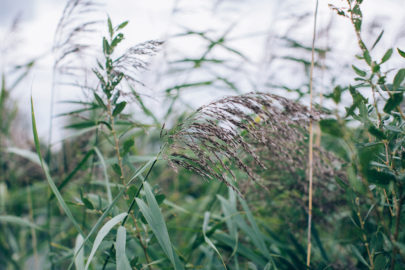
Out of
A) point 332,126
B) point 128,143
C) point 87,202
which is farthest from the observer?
point 128,143

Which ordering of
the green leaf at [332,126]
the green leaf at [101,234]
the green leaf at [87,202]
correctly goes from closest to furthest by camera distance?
the green leaf at [332,126] → the green leaf at [101,234] → the green leaf at [87,202]

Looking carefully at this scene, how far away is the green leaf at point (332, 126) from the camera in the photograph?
63cm

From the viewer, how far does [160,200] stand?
0.95 meters

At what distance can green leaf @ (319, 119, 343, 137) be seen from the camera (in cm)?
63

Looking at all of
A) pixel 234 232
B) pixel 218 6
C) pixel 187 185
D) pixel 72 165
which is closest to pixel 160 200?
pixel 234 232

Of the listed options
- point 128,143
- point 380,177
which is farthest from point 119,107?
point 380,177

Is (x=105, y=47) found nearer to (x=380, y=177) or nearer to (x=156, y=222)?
(x=156, y=222)

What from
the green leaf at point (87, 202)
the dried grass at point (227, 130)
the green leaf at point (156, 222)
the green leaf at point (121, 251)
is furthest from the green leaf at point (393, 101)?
the green leaf at point (87, 202)

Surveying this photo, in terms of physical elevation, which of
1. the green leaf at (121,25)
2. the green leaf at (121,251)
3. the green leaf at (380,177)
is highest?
the green leaf at (121,25)

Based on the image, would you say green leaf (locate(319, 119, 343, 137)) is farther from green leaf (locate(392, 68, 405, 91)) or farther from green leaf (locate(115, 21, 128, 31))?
green leaf (locate(115, 21, 128, 31))

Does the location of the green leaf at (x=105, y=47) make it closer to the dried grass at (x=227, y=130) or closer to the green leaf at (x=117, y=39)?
the green leaf at (x=117, y=39)

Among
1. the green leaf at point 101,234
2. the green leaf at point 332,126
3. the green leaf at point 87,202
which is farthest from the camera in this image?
the green leaf at point 87,202

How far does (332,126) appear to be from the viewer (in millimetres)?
642

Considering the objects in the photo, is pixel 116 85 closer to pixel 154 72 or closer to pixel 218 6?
pixel 154 72
